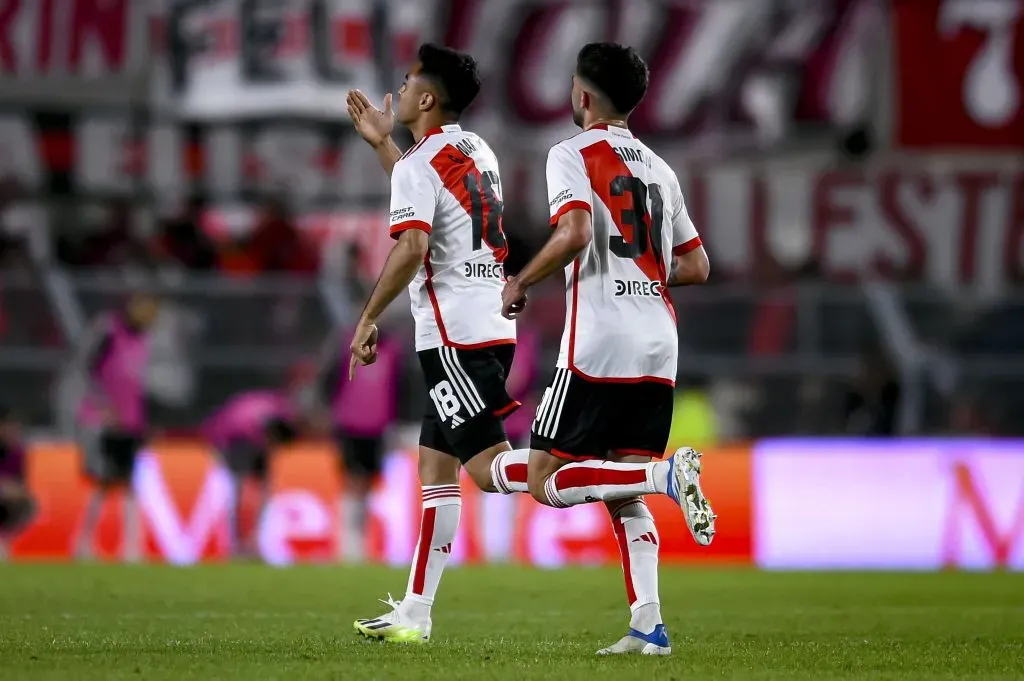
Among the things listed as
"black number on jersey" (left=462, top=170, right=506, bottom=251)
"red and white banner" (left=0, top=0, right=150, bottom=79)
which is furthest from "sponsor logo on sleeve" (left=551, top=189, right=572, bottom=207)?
"red and white banner" (left=0, top=0, right=150, bottom=79)

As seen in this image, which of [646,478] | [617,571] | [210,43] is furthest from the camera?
[210,43]

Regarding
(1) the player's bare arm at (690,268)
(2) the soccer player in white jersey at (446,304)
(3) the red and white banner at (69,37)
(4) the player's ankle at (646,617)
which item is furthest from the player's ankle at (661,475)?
(3) the red and white banner at (69,37)

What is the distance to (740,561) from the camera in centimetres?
1373

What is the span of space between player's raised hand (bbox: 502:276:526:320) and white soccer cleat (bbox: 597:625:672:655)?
1.23 meters

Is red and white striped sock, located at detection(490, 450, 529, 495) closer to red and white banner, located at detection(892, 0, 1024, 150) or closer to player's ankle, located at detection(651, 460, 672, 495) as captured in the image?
player's ankle, located at detection(651, 460, 672, 495)

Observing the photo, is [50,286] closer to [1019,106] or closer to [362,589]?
[362,589]

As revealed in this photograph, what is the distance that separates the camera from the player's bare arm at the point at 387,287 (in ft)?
21.3

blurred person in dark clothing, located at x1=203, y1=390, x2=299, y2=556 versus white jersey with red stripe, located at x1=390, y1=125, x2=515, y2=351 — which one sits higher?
white jersey with red stripe, located at x1=390, y1=125, x2=515, y2=351

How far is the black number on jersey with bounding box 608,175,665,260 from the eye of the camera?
6.41 m

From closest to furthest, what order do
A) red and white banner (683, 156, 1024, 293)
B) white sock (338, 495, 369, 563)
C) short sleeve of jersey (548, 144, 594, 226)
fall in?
1. short sleeve of jersey (548, 144, 594, 226)
2. white sock (338, 495, 369, 563)
3. red and white banner (683, 156, 1024, 293)

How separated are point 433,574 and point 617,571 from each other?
5554 mm

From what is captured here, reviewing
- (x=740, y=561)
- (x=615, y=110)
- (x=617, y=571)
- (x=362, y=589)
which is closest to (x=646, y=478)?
(x=615, y=110)

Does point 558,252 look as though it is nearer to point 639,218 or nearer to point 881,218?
point 639,218

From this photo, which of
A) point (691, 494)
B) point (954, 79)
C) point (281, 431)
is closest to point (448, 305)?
point (691, 494)
